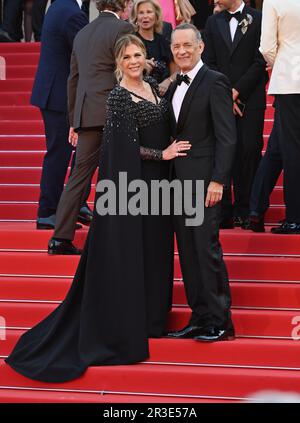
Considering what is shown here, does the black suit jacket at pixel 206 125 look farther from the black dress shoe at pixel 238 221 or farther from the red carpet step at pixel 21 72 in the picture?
the red carpet step at pixel 21 72

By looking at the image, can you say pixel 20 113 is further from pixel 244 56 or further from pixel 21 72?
pixel 244 56

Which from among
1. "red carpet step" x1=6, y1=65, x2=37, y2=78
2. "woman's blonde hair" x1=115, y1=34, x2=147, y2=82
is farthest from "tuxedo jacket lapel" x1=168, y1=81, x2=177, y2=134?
"red carpet step" x1=6, y1=65, x2=37, y2=78

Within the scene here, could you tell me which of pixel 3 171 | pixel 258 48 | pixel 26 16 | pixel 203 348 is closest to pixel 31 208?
pixel 3 171

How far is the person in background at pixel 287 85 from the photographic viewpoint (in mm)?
6617

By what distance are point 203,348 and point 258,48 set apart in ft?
8.20

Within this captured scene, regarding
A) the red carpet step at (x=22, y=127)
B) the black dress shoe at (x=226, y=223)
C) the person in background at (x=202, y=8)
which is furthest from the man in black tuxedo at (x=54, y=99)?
the person in background at (x=202, y=8)

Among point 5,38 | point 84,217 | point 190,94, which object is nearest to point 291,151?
point 190,94

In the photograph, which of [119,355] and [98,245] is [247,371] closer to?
[119,355]

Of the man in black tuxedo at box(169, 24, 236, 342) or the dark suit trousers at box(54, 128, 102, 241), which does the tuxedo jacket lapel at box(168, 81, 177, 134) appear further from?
the dark suit trousers at box(54, 128, 102, 241)

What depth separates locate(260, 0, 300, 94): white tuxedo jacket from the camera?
6625 millimetres

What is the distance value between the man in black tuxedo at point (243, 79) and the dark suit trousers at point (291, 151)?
0.44 m

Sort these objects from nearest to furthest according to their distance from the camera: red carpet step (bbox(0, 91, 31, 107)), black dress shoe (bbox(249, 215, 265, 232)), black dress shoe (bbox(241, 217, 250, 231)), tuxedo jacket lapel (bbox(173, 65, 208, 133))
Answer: tuxedo jacket lapel (bbox(173, 65, 208, 133)), black dress shoe (bbox(249, 215, 265, 232)), black dress shoe (bbox(241, 217, 250, 231)), red carpet step (bbox(0, 91, 31, 107))

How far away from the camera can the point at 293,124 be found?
664cm

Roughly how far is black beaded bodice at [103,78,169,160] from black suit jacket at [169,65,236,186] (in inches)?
6.0
